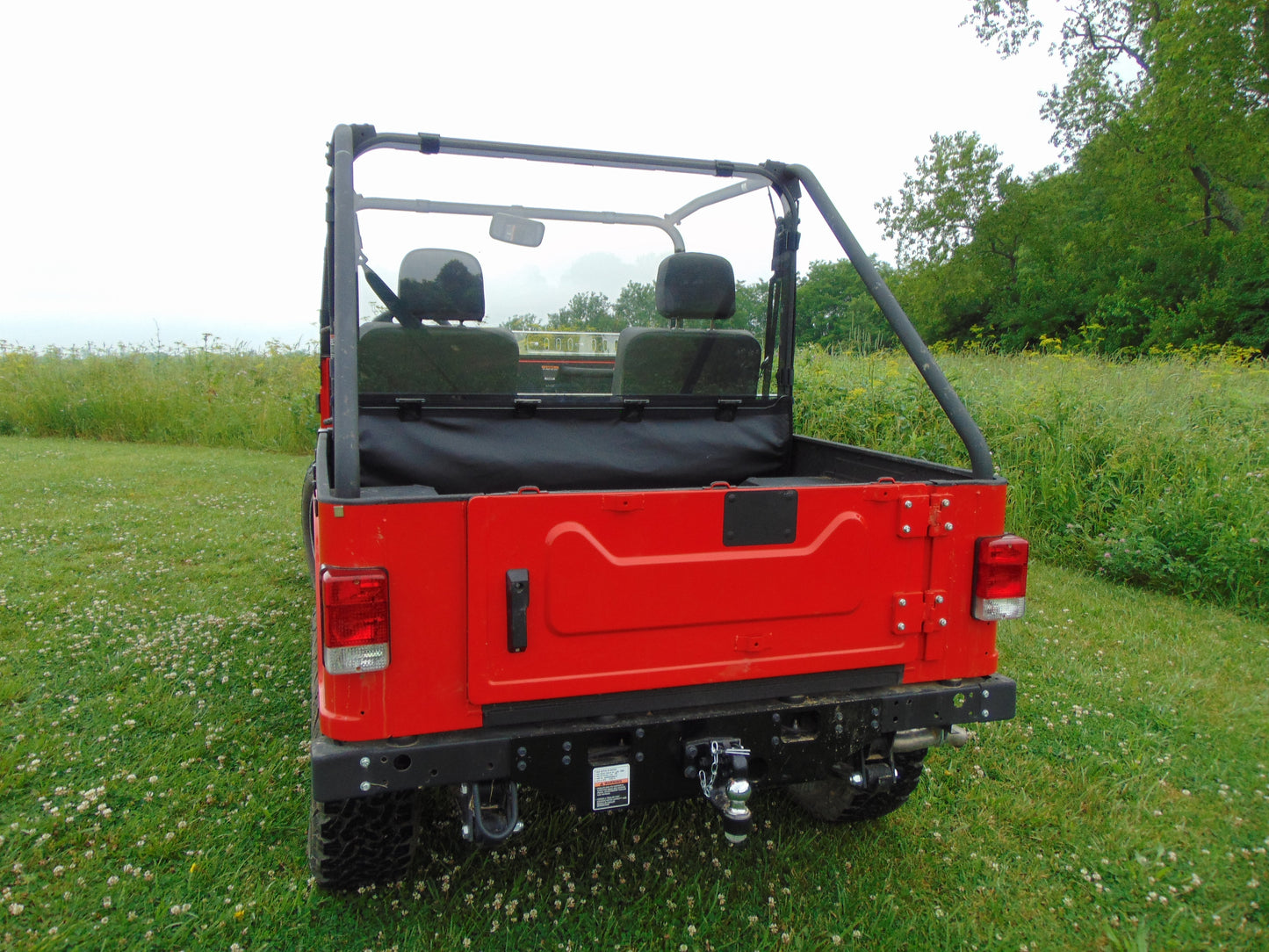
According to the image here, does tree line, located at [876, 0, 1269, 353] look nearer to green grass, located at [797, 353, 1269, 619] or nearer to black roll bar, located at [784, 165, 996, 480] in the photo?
green grass, located at [797, 353, 1269, 619]

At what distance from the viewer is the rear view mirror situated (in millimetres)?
3104

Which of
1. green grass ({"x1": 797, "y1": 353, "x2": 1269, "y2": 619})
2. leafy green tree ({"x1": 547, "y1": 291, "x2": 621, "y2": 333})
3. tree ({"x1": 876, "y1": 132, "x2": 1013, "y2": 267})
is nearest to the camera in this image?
leafy green tree ({"x1": 547, "y1": 291, "x2": 621, "y2": 333})

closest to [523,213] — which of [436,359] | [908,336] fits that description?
[436,359]

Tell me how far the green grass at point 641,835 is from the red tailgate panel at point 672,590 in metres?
0.83

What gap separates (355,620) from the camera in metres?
1.83

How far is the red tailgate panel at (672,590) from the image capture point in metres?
1.94

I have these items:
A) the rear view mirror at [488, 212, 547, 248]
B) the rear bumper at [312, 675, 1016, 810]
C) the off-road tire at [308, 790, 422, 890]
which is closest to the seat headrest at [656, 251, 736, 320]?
the rear view mirror at [488, 212, 547, 248]

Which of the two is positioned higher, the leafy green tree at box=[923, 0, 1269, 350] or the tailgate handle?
the leafy green tree at box=[923, 0, 1269, 350]

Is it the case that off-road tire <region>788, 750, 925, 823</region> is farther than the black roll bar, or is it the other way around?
off-road tire <region>788, 750, 925, 823</region>

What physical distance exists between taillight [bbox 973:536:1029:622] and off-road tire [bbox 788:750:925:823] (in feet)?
1.86

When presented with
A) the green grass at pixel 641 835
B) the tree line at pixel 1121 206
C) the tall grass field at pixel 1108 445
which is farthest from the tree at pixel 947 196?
the green grass at pixel 641 835

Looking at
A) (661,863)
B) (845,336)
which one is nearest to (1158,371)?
(845,336)

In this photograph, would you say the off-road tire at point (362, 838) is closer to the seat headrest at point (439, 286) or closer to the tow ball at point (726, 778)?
the tow ball at point (726, 778)

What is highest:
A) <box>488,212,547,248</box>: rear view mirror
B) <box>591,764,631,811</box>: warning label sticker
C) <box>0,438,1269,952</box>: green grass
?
<box>488,212,547,248</box>: rear view mirror
